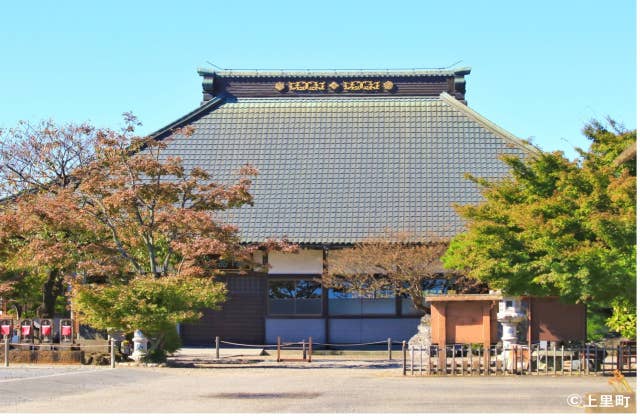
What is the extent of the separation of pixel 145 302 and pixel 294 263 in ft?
28.1

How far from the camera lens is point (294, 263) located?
3281cm

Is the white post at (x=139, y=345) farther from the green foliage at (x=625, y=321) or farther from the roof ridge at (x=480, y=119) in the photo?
the roof ridge at (x=480, y=119)

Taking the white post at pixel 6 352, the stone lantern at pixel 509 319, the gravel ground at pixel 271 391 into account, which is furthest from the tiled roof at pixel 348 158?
the gravel ground at pixel 271 391

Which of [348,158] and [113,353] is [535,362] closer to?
[113,353]

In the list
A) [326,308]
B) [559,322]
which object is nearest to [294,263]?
[326,308]

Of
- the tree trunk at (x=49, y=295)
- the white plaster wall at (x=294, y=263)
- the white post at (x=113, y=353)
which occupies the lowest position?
the white post at (x=113, y=353)

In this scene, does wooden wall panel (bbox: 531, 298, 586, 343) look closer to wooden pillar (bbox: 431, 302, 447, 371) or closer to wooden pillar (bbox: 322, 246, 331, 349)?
wooden pillar (bbox: 431, 302, 447, 371)

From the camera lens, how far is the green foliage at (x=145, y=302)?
24.9 meters

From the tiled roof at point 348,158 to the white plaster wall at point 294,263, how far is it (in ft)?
2.22

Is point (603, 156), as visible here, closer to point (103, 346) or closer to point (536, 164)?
point (536, 164)

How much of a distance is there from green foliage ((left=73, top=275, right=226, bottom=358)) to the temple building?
7.33 m

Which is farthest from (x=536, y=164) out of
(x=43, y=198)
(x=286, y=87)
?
(x=286, y=87)

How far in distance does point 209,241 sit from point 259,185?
9938mm

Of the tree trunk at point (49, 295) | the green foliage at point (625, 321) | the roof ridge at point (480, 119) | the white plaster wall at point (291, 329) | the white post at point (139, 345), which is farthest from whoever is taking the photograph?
the roof ridge at point (480, 119)
